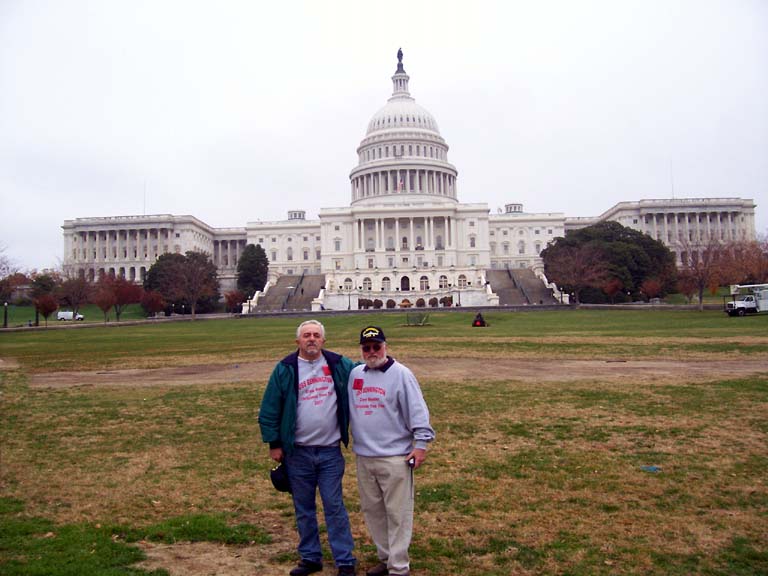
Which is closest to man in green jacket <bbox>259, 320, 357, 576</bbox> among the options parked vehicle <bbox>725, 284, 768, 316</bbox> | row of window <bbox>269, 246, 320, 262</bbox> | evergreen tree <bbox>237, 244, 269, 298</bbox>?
parked vehicle <bbox>725, 284, 768, 316</bbox>

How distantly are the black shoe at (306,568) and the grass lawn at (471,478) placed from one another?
0.21m

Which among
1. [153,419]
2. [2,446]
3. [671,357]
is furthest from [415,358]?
[2,446]

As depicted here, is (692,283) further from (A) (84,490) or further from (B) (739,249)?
(A) (84,490)

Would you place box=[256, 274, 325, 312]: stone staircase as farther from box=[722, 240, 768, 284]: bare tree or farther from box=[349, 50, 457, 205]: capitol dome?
box=[722, 240, 768, 284]: bare tree

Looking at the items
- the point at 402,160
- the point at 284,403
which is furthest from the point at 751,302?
the point at 402,160

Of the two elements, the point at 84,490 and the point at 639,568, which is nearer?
the point at 639,568

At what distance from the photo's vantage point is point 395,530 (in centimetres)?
718

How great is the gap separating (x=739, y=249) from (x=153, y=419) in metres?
90.7

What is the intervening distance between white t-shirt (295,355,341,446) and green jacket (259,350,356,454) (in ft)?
0.19

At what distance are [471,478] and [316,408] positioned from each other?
12.6ft

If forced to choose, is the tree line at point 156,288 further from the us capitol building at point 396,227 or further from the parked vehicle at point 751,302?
the parked vehicle at point 751,302

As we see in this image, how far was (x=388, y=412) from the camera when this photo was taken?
7277mm

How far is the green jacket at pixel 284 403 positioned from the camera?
24.3ft

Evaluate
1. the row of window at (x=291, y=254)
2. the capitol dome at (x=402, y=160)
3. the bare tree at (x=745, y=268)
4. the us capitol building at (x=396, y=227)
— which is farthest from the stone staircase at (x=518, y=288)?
the row of window at (x=291, y=254)
